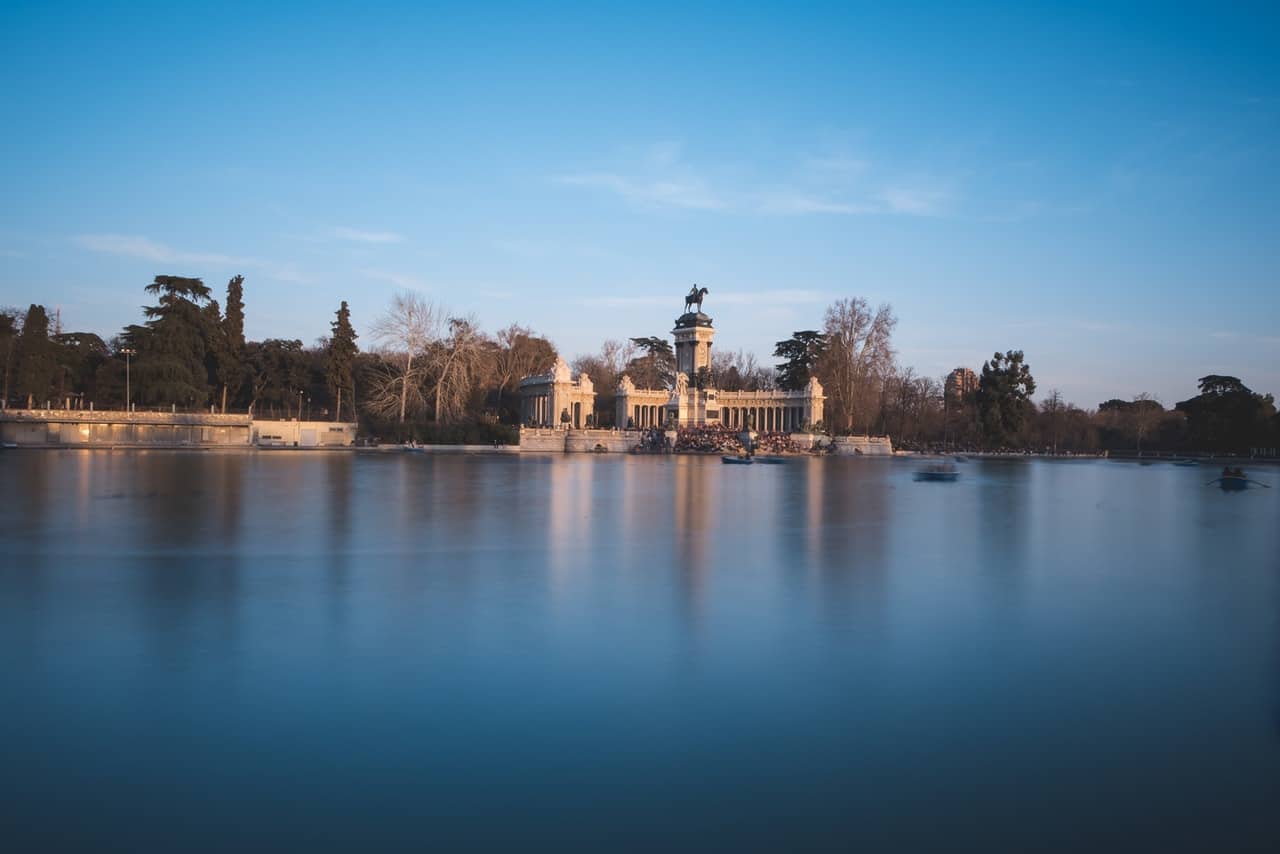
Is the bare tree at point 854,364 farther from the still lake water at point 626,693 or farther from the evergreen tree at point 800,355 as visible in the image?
the still lake water at point 626,693

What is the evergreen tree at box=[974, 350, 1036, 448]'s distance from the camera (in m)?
67.4

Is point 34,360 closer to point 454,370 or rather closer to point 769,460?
point 454,370

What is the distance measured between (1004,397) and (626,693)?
67.4m

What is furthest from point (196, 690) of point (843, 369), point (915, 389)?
point (915, 389)

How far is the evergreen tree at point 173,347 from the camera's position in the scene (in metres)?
55.4

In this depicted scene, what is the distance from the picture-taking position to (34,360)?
54.1 metres

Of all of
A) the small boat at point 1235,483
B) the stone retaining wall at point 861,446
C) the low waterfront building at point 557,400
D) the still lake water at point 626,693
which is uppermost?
the low waterfront building at point 557,400

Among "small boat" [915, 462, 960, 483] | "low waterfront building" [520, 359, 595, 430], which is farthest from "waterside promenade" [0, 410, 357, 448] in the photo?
"small boat" [915, 462, 960, 483]

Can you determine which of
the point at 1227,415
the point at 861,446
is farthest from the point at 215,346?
the point at 1227,415

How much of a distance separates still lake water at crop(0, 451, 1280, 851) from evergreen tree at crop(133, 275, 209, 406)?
44211 mm

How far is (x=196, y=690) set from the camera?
6738 millimetres

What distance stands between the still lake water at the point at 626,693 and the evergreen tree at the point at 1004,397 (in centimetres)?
5487

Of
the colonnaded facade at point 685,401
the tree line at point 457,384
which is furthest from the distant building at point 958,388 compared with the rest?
the colonnaded facade at point 685,401

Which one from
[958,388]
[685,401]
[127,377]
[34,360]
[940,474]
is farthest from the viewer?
[958,388]
